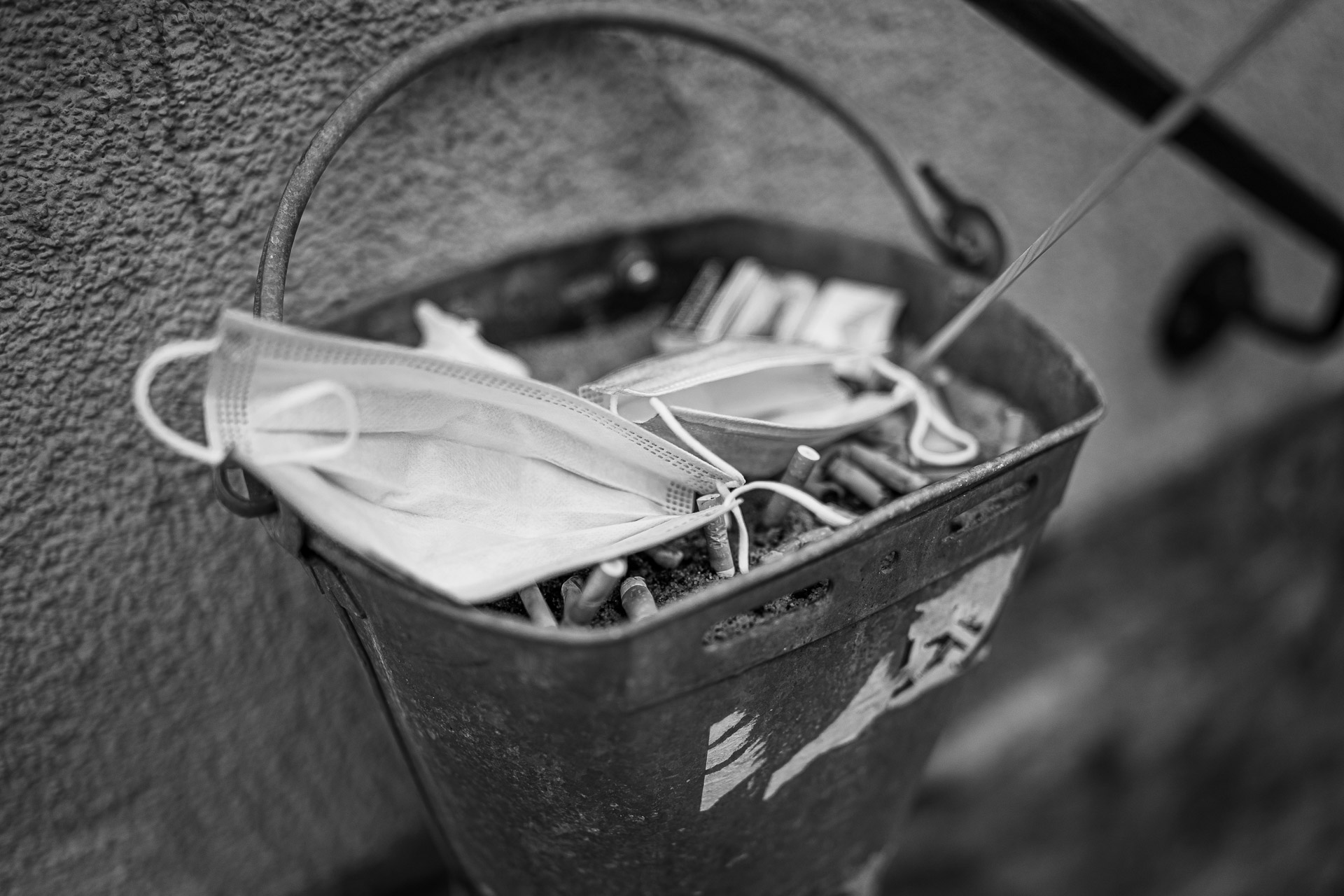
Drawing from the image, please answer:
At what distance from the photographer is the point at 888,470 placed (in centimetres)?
58

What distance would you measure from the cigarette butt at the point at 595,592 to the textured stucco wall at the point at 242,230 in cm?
38

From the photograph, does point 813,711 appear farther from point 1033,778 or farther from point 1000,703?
point 1033,778

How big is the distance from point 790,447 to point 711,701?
0.17 metres

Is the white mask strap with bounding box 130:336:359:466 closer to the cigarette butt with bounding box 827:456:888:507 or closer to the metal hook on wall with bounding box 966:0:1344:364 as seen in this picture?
the cigarette butt with bounding box 827:456:888:507

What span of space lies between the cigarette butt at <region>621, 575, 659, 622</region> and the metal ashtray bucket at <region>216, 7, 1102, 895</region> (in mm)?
43

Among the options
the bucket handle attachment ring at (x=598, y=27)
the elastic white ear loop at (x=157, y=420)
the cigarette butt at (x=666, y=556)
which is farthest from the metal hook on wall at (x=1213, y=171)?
the elastic white ear loop at (x=157, y=420)

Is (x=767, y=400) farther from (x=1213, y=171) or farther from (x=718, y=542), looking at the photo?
(x=1213, y=171)

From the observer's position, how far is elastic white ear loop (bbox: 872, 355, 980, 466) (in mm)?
595

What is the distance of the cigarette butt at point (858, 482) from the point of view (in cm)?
57


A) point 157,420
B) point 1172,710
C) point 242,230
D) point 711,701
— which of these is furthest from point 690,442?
point 1172,710

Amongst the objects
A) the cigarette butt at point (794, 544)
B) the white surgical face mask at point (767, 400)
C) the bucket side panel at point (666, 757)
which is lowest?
the bucket side panel at point (666, 757)

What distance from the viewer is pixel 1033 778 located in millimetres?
1606

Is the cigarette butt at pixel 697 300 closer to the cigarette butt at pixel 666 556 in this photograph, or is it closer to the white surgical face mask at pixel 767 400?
the white surgical face mask at pixel 767 400

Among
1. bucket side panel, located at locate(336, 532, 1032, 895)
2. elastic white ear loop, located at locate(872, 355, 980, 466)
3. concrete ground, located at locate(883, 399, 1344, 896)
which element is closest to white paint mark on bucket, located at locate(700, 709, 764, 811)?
bucket side panel, located at locate(336, 532, 1032, 895)
